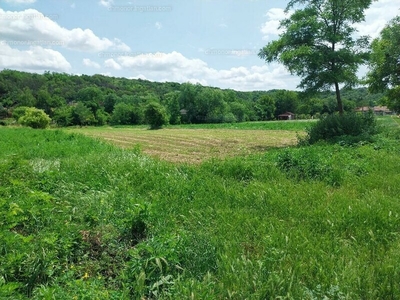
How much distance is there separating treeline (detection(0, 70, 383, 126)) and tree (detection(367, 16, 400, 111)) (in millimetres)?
29238

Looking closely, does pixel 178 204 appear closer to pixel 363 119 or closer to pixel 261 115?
pixel 363 119

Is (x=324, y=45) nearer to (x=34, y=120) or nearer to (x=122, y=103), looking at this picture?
(x=34, y=120)

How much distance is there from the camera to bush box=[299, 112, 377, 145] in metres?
14.3

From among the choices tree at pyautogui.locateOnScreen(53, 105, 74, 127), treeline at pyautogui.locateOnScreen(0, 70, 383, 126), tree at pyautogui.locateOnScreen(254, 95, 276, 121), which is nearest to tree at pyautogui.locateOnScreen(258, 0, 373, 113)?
A: treeline at pyautogui.locateOnScreen(0, 70, 383, 126)

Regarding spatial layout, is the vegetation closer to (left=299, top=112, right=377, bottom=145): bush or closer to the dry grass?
the dry grass

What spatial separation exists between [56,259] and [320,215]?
11.9 ft

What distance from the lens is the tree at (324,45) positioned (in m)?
15.6

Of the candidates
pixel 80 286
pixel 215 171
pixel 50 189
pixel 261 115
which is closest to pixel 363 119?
pixel 215 171

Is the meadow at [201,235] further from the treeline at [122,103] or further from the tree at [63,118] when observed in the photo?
the tree at [63,118]

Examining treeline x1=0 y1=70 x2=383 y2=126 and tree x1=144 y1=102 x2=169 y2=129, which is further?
treeline x1=0 y1=70 x2=383 y2=126

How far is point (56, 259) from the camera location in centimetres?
310

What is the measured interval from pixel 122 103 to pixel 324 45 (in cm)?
→ 7855

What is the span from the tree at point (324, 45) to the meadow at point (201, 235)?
10575 millimetres

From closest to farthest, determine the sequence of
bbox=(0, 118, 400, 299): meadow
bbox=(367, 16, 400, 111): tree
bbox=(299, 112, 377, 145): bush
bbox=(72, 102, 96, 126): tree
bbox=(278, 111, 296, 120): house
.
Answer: bbox=(0, 118, 400, 299): meadow → bbox=(299, 112, 377, 145): bush → bbox=(367, 16, 400, 111): tree → bbox=(72, 102, 96, 126): tree → bbox=(278, 111, 296, 120): house
